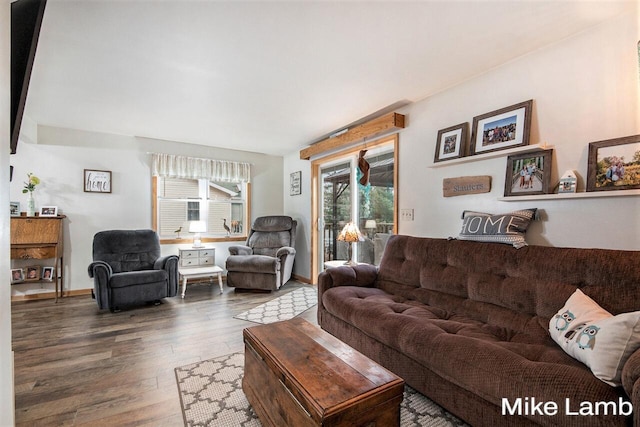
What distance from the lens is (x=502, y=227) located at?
2.12 m

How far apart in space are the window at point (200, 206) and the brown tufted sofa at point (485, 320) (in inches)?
121

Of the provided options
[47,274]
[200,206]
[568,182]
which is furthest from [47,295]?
[568,182]

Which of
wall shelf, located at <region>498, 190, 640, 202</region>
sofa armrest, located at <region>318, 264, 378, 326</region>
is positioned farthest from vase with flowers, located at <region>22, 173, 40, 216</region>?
wall shelf, located at <region>498, 190, 640, 202</region>

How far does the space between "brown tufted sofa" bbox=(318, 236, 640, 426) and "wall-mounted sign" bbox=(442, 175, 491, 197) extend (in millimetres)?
504

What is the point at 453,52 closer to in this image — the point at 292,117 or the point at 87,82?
the point at 292,117

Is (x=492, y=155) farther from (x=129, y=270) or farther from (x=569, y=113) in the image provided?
(x=129, y=270)

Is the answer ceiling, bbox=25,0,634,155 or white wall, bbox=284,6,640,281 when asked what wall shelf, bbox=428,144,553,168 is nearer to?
white wall, bbox=284,6,640,281

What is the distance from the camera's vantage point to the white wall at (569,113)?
177 cm

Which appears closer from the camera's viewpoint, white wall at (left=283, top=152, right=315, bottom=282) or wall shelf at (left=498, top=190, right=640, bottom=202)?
wall shelf at (left=498, top=190, right=640, bottom=202)

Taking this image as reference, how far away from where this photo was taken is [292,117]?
3572mm

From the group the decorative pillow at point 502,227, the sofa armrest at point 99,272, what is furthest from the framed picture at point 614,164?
the sofa armrest at point 99,272

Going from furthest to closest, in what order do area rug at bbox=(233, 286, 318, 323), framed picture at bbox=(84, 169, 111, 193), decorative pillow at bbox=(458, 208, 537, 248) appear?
framed picture at bbox=(84, 169, 111, 193)
area rug at bbox=(233, 286, 318, 323)
decorative pillow at bbox=(458, 208, 537, 248)

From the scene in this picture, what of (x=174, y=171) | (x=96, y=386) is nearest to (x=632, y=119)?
(x=96, y=386)

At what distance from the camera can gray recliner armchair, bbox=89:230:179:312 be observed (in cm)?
324
